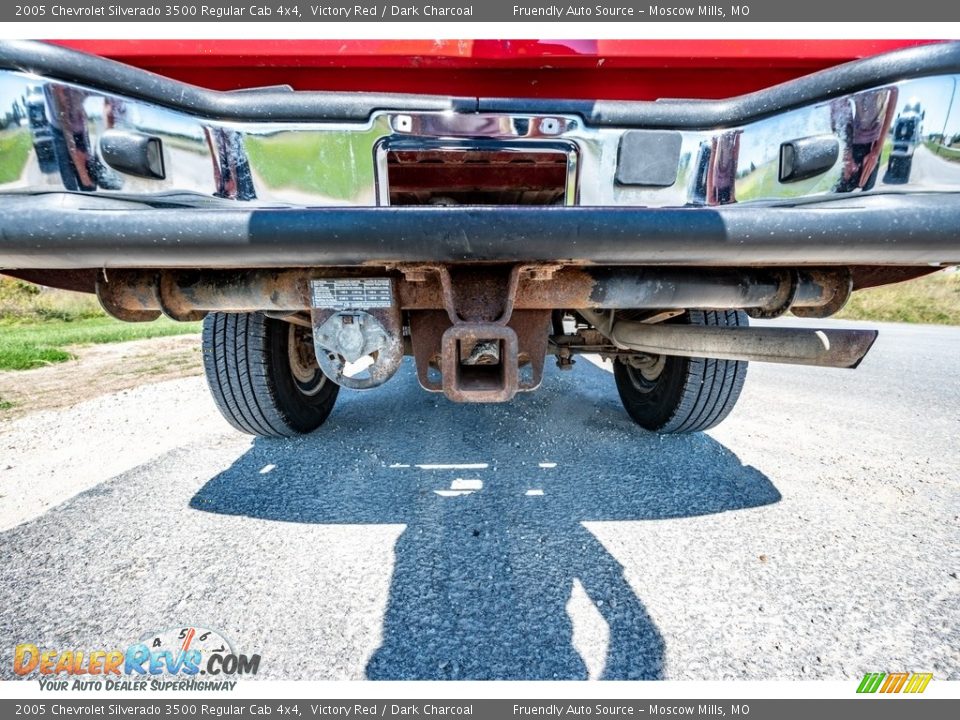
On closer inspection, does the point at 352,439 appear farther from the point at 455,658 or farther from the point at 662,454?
the point at 662,454

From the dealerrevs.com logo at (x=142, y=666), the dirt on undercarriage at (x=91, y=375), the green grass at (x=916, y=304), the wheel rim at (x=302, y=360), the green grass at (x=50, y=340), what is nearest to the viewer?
the dealerrevs.com logo at (x=142, y=666)

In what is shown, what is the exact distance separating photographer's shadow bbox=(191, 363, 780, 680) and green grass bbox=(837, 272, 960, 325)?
32.6 ft

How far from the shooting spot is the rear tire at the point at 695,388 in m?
1.57

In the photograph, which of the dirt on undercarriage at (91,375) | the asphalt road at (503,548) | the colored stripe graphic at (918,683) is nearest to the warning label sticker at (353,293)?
the asphalt road at (503,548)

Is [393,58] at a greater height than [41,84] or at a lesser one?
greater

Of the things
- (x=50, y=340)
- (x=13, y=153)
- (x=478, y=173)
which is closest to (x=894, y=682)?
(x=478, y=173)

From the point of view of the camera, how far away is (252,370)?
1.52 metres

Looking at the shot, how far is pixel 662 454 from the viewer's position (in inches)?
61.5

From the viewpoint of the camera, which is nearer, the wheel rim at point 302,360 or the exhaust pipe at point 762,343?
the exhaust pipe at point 762,343

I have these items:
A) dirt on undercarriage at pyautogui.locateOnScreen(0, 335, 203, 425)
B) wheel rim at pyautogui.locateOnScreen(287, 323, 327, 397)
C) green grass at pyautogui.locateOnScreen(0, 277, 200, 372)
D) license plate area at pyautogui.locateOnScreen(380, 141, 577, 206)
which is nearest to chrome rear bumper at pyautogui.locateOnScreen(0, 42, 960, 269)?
Answer: license plate area at pyautogui.locateOnScreen(380, 141, 577, 206)

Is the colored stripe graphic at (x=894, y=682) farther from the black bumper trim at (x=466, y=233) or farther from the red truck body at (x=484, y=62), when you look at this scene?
the red truck body at (x=484, y=62)

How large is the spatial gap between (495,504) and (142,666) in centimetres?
88

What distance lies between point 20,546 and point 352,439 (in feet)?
3.22

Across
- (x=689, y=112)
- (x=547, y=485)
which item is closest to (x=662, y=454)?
(x=547, y=485)
